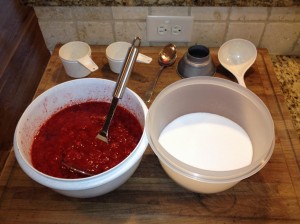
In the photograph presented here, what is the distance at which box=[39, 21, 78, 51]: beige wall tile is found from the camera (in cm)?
89

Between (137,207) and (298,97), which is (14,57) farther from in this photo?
(298,97)

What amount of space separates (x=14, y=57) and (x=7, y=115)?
0.25 m

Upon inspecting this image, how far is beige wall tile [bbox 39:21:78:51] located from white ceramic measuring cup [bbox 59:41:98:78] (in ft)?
0.23

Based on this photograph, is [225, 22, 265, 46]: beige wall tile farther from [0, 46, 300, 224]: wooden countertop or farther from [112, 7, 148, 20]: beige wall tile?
[0, 46, 300, 224]: wooden countertop

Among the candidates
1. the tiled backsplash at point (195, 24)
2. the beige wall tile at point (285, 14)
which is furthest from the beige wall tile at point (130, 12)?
the beige wall tile at point (285, 14)

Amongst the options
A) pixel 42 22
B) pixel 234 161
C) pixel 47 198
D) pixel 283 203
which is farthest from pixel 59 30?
pixel 283 203

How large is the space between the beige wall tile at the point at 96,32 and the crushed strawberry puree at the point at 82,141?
290mm

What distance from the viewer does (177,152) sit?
62 centimetres

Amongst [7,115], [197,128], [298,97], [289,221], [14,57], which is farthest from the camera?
[14,57]

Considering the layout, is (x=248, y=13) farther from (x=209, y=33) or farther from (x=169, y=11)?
(x=169, y=11)

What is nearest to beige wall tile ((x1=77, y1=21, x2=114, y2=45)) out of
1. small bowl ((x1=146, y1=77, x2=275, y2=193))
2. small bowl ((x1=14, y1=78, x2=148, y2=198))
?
small bowl ((x1=14, y1=78, x2=148, y2=198))

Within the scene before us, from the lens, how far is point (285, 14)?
0.83 meters

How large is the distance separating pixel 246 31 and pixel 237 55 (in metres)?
0.10

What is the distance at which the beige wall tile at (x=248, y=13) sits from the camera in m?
0.81
